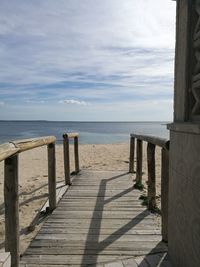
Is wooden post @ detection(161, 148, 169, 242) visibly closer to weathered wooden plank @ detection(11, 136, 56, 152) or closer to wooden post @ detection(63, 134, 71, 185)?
weathered wooden plank @ detection(11, 136, 56, 152)

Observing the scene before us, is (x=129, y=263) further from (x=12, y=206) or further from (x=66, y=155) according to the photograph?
(x=66, y=155)

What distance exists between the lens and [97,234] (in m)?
4.60

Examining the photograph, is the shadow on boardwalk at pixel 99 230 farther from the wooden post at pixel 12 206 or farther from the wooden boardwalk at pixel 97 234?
the wooden post at pixel 12 206

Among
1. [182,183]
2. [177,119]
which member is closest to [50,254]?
[182,183]

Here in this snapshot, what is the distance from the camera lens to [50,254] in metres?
3.93

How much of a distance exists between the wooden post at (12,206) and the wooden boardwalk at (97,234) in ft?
1.28

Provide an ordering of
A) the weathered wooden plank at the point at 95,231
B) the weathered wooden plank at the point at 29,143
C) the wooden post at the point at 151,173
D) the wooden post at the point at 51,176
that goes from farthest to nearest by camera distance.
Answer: the wooden post at the point at 51,176 → the wooden post at the point at 151,173 → the weathered wooden plank at the point at 95,231 → the weathered wooden plank at the point at 29,143

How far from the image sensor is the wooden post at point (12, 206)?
326 centimetres

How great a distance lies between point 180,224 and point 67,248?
160cm

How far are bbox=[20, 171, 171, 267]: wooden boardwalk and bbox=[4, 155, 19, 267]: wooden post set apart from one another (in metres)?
0.39

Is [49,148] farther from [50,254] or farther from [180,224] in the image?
[180,224]

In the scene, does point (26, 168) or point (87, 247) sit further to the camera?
point (26, 168)

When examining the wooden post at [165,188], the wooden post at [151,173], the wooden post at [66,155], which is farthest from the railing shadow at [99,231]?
the wooden post at [66,155]

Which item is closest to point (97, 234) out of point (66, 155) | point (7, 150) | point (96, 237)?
point (96, 237)
